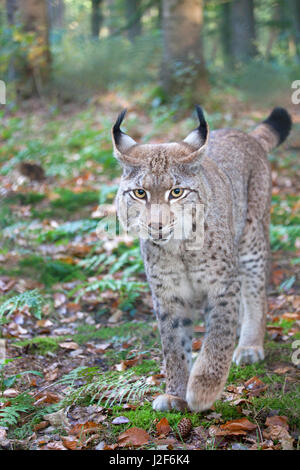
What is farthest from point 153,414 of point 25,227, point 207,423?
point 25,227

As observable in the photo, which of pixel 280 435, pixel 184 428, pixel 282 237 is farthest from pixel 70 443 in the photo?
pixel 282 237

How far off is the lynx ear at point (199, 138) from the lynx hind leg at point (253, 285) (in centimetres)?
138

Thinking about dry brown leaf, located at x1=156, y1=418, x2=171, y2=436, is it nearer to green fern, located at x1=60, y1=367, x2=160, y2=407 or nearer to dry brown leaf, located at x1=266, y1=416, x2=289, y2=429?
green fern, located at x1=60, y1=367, x2=160, y2=407

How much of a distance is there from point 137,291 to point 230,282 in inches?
85.3

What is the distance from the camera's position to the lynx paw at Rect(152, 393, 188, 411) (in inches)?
142

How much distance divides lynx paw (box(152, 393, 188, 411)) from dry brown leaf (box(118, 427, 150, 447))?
35 centimetres

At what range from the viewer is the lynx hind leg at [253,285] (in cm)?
471

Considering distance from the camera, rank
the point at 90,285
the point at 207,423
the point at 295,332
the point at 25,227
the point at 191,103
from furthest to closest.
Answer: the point at 191,103 → the point at 25,227 → the point at 90,285 → the point at 295,332 → the point at 207,423

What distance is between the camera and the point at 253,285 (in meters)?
4.83

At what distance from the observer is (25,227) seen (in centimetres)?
671

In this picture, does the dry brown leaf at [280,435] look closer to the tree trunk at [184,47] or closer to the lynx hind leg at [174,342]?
the lynx hind leg at [174,342]

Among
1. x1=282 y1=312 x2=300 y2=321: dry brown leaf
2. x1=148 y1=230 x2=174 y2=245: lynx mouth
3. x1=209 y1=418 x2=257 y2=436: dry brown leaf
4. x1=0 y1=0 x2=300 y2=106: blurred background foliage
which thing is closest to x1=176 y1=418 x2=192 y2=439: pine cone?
x1=209 y1=418 x2=257 y2=436: dry brown leaf

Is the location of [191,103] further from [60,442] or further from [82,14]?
[82,14]

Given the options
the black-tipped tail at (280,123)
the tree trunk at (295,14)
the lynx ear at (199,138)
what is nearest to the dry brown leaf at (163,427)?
the lynx ear at (199,138)
